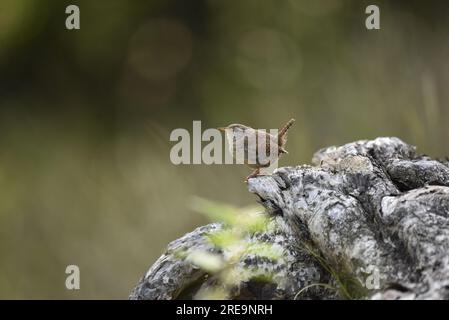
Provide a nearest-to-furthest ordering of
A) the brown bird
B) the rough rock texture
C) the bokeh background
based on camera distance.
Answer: the rough rock texture → the brown bird → the bokeh background

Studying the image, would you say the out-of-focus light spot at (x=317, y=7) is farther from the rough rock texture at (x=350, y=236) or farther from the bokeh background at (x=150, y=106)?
the rough rock texture at (x=350, y=236)

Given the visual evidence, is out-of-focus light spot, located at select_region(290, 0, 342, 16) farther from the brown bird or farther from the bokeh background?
the brown bird

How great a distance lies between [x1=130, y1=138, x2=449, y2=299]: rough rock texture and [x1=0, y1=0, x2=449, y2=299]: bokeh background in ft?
13.0

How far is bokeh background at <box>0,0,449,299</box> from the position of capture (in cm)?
695

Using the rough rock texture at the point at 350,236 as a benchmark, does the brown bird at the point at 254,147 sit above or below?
above

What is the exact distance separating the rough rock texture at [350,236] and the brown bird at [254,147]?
428mm

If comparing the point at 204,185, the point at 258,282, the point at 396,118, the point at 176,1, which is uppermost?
the point at 176,1

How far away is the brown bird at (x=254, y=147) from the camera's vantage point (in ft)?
10.9

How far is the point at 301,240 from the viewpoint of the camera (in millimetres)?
2572

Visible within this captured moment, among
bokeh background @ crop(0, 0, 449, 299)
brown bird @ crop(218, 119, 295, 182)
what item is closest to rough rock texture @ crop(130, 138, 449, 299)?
brown bird @ crop(218, 119, 295, 182)

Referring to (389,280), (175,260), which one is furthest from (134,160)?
(389,280)

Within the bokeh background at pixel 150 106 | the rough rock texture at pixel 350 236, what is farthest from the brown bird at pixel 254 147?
the bokeh background at pixel 150 106

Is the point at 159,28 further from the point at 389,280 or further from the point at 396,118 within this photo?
the point at 389,280
